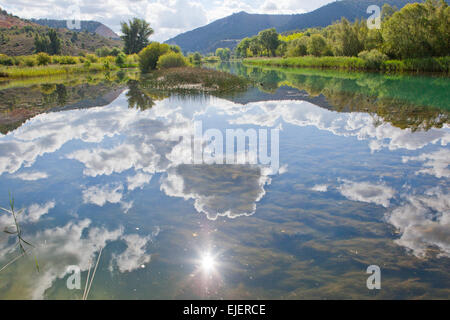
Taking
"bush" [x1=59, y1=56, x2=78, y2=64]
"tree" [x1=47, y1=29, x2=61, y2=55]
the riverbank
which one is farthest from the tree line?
"tree" [x1=47, y1=29, x2=61, y2=55]

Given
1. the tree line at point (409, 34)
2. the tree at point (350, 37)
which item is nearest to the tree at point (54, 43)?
the tree at point (350, 37)

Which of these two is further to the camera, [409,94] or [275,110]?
[409,94]

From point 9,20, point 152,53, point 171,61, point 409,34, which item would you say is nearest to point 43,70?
point 152,53

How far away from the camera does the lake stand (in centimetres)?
398

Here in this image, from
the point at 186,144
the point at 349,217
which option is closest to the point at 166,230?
the point at 349,217

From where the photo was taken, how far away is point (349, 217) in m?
5.41

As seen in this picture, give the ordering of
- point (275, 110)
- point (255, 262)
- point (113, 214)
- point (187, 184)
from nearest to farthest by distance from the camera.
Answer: point (255, 262) < point (113, 214) < point (187, 184) < point (275, 110)

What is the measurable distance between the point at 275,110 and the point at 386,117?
17.6 ft

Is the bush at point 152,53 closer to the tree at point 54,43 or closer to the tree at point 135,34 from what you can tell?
the tree at point 135,34

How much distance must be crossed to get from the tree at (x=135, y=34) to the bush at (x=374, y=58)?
62.6 m

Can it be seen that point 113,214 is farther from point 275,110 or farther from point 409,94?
point 409,94

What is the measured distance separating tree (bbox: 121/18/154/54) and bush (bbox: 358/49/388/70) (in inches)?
2464

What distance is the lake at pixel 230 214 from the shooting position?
3.98 m

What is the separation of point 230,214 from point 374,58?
40.5 meters
